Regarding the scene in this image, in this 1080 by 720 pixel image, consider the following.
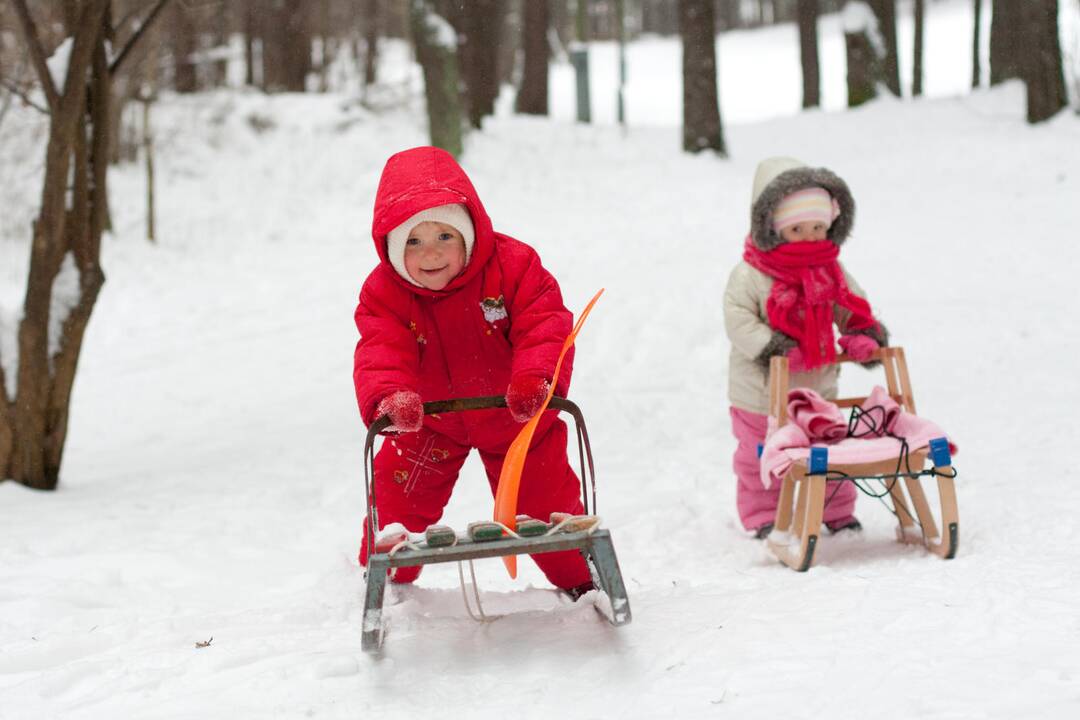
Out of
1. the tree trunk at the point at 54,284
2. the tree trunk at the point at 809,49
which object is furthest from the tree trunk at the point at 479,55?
the tree trunk at the point at 54,284

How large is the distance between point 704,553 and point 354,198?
11328 mm

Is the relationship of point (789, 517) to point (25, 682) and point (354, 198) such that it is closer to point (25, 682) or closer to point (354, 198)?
point (25, 682)

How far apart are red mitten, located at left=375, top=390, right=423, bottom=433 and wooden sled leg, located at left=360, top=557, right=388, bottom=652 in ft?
1.30

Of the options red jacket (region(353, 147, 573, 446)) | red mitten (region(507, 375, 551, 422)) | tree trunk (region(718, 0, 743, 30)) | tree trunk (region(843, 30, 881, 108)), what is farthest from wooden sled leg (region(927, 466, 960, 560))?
tree trunk (region(718, 0, 743, 30))

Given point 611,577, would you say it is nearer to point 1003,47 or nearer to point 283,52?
point 1003,47

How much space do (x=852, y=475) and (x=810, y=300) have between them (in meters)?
0.89

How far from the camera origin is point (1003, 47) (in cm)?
1730

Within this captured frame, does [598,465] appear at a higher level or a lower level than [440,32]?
lower

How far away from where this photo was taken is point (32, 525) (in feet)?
18.1

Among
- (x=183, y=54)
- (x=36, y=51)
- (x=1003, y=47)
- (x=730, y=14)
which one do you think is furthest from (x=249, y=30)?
(x=730, y=14)

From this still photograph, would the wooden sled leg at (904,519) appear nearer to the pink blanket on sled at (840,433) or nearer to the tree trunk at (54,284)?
the pink blanket on sled at (840,433)

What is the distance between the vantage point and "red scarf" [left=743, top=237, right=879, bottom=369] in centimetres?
501

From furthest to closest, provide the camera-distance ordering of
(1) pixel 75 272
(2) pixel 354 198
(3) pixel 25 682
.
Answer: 1. (2) pixel 354 198
2. (1) pixel 75 272
3. (3) pixel 25 682

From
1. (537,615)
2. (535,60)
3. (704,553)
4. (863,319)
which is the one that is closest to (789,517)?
(704,553)
